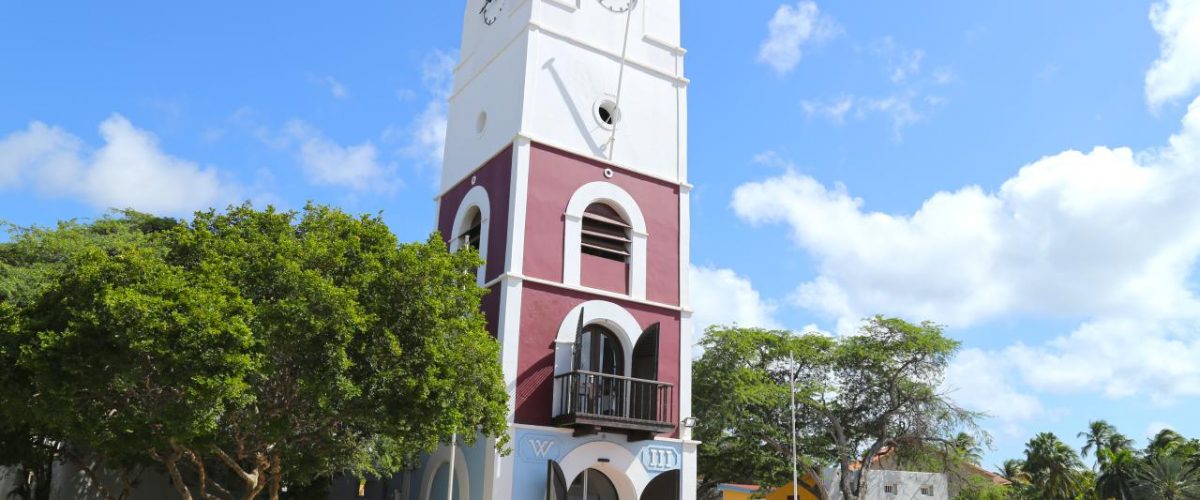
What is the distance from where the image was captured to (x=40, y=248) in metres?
21.0

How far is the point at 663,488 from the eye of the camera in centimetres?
1950

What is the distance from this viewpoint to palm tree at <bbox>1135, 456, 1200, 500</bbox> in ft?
129

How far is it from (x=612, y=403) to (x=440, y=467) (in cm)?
409

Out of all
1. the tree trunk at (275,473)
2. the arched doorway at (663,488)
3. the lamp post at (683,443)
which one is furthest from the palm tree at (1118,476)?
the tree trunk at (275,473)

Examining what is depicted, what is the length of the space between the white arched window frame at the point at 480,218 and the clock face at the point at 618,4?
5.47m

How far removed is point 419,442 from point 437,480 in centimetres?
519

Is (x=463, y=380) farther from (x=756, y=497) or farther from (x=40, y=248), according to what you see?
(x=756, y=497)

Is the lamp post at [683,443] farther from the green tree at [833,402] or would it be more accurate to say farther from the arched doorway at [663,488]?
the green tree at [833,402]

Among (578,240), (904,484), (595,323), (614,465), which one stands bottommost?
(614,465)

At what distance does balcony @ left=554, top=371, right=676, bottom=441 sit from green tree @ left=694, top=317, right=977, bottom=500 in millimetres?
13302

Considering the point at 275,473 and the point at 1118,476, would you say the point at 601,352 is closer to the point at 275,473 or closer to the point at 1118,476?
the point at 275,473

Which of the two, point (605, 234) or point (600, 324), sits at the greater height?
point (605, 234)

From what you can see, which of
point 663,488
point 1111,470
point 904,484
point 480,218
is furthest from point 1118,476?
point 480,218

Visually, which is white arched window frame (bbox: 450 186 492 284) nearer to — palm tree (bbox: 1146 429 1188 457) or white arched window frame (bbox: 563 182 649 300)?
white arched window frame (bbox: 563 182 649 300)
